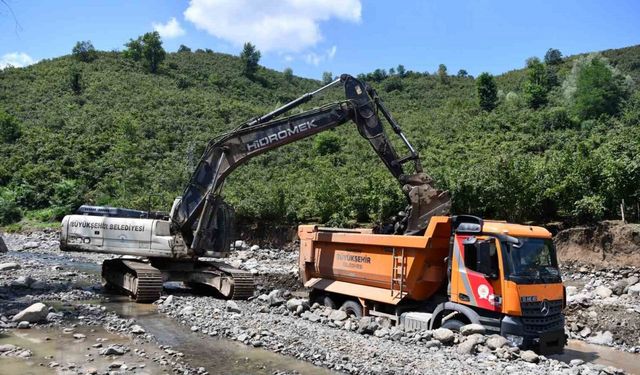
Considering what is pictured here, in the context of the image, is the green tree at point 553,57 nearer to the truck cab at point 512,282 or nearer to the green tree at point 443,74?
the green tree at point 443,74

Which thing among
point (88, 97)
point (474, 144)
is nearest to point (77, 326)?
point (474, 144)

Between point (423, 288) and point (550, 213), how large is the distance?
42.2 feet

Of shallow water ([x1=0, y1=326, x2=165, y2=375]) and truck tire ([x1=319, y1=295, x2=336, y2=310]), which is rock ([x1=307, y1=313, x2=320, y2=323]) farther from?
shallow water ([x1=0, y1=326, x2=165, y2=375])

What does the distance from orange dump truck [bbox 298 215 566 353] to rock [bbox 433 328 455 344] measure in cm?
44

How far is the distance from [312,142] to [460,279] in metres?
40.9

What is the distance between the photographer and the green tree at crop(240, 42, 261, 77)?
91.0 meters

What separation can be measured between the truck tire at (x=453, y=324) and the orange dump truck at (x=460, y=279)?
0.02 m

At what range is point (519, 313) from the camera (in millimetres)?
8578

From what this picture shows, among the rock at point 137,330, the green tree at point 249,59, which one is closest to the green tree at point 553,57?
the green tree at point 249,59

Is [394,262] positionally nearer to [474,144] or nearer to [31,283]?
[31,283]

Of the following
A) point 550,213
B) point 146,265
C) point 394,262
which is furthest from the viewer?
point 550,213

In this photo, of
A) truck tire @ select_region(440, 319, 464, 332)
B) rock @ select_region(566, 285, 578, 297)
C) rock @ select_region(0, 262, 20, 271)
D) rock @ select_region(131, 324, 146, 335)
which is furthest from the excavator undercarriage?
rock @ select_region(566, 285, 578, 297)

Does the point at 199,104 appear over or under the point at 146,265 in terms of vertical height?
over

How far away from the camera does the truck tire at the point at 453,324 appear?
9.38 meters
